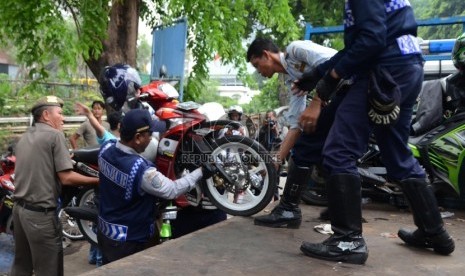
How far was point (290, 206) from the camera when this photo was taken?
10.5 ft

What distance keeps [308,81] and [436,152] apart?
1514mm

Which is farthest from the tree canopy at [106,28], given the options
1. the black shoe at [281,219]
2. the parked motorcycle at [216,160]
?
the black shoe at [281,219]

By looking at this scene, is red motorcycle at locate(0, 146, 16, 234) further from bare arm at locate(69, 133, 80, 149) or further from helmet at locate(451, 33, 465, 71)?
helmet at locate(451, 33, 465, 71)

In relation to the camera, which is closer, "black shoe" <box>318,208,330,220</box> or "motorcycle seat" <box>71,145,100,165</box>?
"black shoe" <box>318,208,330,220</box>

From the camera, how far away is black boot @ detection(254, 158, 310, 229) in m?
3.13

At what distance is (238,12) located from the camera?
6516 mm

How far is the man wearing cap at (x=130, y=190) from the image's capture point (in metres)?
3.01

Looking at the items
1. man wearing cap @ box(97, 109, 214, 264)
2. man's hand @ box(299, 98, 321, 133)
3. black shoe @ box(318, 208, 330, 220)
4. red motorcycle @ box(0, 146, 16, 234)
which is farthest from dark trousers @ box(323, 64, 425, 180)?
red motorcycle @ box(0, 146, 16, 234)

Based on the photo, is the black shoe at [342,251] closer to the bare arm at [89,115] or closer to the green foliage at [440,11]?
the bare arm at [89,115]

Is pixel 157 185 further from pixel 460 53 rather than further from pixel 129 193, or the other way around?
pixel 460 53

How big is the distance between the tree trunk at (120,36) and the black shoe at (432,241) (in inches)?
188

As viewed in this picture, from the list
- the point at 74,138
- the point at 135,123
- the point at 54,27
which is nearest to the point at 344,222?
the point at 135,123

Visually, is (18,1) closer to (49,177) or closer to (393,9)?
(49,177)

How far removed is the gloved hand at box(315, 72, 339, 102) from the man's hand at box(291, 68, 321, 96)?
27 cm
